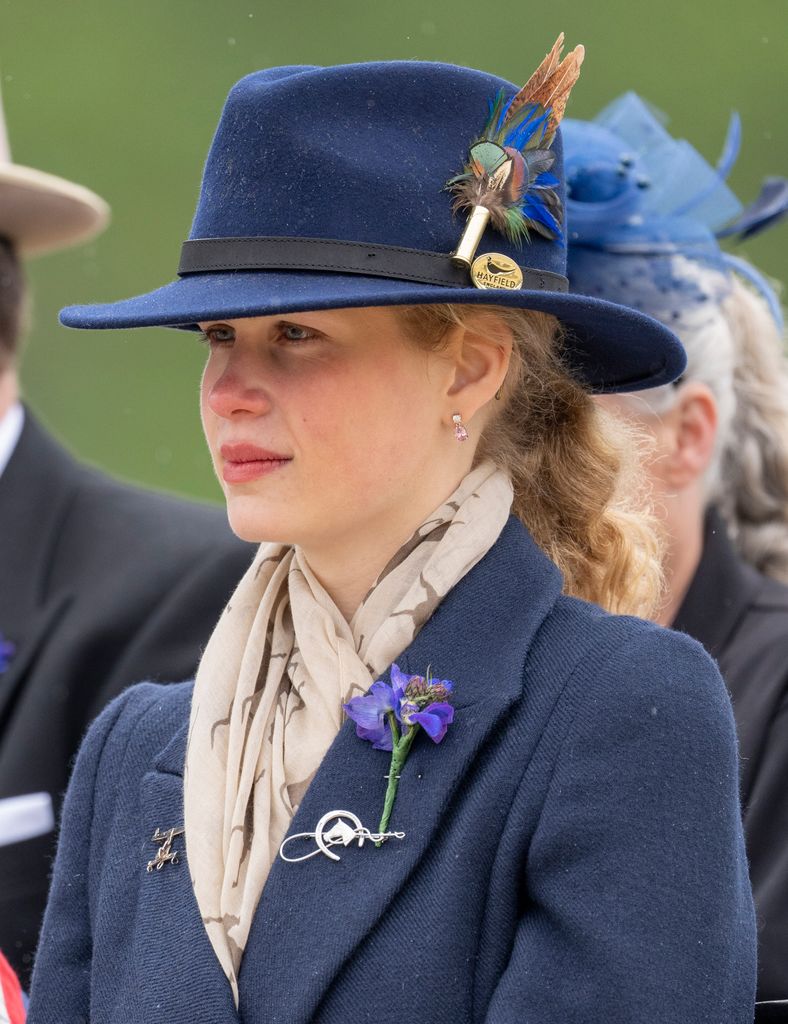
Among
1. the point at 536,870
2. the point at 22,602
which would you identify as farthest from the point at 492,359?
the point at 22,602

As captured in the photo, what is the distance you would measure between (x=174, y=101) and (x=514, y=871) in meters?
10.1

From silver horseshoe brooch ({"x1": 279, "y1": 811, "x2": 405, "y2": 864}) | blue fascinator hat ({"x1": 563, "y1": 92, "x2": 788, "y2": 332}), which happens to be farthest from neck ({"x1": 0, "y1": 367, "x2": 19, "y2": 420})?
silver horseshoe brooch ({"x1": 279, "y1": 811, "x2": 405, "y2": 864})

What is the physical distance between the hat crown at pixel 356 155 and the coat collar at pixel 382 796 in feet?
1.42

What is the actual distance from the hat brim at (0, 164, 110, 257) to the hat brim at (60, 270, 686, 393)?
2.13 metres

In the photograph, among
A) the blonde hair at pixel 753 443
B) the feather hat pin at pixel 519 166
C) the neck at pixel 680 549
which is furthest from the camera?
the blonde hair at pixel 753 443

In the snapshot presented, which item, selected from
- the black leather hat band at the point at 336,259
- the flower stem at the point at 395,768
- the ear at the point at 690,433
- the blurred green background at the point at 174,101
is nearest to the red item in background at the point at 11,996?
the flower stem at the point at 395,768

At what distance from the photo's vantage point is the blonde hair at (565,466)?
7.30ft

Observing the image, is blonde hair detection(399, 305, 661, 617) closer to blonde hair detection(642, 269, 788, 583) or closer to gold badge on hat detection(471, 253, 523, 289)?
gold badge on hat detection(471, 253, 523, 289)

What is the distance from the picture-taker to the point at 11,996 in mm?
2254

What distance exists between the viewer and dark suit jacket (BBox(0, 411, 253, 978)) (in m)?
3.49

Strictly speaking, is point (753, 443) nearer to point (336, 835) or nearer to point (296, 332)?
point (296, 332)

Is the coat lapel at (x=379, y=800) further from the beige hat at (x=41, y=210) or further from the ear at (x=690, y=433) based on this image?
the beige hat at (x=41, y=210)

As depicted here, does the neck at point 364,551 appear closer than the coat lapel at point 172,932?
No

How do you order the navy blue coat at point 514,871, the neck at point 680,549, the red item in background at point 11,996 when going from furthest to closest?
the neck at point 680,549, the red item in background at point 11,996, the navy blue coat at point 514,871
